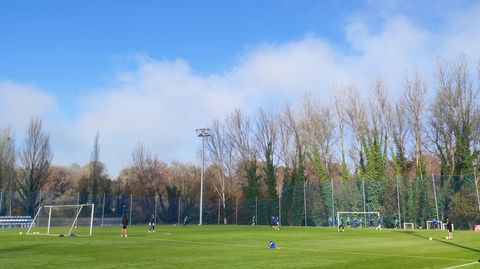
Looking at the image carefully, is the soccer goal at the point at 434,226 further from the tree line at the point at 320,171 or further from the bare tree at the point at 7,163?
the bare tree at the point at 7,163

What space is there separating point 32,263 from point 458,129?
153 ft

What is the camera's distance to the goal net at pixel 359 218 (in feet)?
160

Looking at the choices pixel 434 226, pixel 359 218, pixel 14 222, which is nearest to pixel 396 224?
pixel 359 218

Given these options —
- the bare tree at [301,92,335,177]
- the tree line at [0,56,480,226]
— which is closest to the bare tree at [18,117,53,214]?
the tree line at [0,56,480,226]

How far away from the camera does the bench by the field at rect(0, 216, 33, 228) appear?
45.6 meters

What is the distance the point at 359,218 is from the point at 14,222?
121ft

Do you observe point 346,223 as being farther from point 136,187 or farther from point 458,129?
point 136,187

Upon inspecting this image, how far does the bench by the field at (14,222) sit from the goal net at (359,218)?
33.2 meters

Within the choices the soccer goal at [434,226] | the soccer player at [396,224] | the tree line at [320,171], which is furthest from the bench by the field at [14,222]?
the soccer goal at [434,226]

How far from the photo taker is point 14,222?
152ft

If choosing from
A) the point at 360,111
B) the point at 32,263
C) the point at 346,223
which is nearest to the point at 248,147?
the point at 360,111

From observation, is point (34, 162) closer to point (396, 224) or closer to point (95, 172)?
point (95, 172)

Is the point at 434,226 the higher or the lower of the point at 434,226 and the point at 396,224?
the lower

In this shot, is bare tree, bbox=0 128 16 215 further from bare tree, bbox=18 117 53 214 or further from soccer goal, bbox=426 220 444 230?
soccer goal, bbox=426 220 444 230
